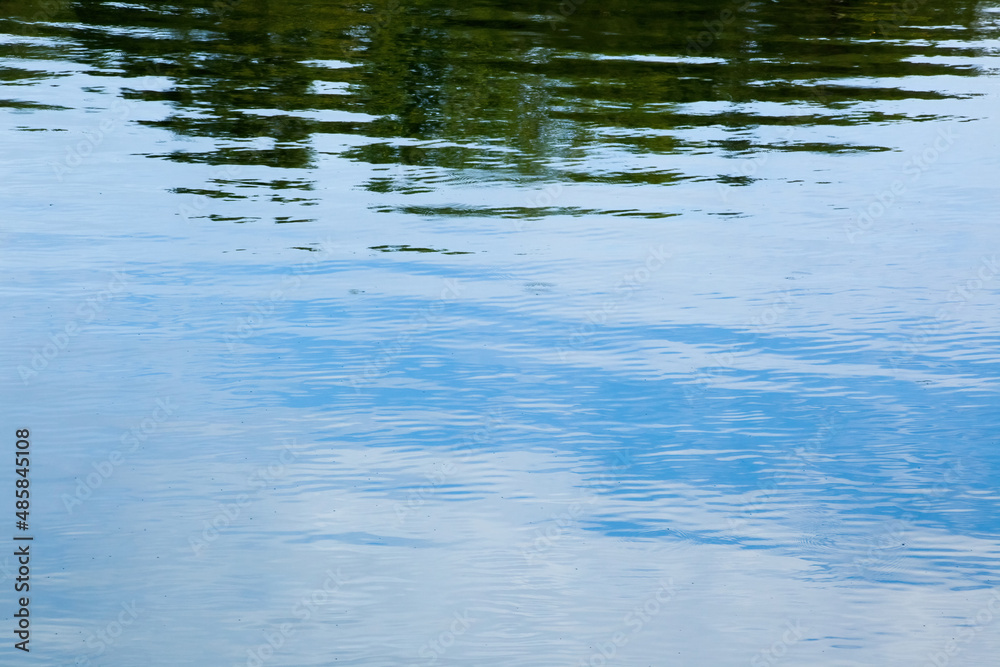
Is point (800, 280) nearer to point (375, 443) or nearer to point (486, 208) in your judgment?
point (486, 208)

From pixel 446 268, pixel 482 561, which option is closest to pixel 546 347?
pixel 446 268

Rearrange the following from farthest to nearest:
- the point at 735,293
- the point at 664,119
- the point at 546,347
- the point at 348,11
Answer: the point at 348,11 → the point at 664,119 → the point at 735,293 → the point at 546,347

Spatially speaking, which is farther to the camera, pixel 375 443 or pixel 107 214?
pixel 107 214

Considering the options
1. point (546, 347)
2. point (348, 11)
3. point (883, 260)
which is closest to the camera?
point (546, 347)

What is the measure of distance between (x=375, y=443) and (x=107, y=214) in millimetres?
2382

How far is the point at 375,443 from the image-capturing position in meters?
3.51

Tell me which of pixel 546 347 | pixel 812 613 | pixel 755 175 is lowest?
pixel 812 613

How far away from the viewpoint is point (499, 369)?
13.0 ft

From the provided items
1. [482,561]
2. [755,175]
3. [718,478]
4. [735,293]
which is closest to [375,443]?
[482,561]

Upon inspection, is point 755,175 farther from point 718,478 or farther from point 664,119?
point 718,478

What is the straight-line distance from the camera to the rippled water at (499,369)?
2861 millimetres

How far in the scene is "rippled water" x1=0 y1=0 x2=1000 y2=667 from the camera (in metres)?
2.86

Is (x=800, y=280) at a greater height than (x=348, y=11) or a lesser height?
lesser

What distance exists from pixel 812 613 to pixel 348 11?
26.3 feet
